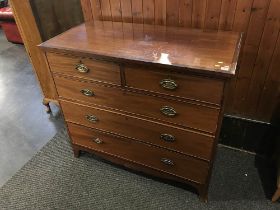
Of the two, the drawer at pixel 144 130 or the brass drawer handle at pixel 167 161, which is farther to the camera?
the brass drawer handle at pixel 167 161

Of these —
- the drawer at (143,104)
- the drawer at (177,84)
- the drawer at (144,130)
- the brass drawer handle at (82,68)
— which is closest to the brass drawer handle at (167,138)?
the drawer at (144,130)

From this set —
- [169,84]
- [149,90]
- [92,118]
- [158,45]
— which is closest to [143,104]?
[149,90]

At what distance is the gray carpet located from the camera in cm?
159

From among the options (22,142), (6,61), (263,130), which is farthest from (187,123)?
(6,61)

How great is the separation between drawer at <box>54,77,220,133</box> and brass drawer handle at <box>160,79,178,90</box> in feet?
0.27

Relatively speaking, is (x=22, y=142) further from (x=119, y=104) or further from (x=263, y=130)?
(x=263, y=130)

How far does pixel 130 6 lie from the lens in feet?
5.33

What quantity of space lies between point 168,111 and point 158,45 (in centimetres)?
35

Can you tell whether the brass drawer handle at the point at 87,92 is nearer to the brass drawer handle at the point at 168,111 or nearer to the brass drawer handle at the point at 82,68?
the brass drawer handle at the point at 82,68

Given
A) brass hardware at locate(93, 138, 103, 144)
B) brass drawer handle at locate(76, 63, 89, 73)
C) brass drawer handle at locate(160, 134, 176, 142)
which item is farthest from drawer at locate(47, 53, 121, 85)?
brass hardware at locate(93, 138, 103, 144)

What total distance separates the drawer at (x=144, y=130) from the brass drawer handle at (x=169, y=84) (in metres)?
0.26

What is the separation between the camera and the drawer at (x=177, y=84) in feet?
3.59

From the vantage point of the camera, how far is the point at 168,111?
1.28 m

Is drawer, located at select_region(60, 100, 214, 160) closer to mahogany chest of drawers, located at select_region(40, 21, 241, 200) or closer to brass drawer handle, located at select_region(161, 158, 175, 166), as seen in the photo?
mahogany chest of drawers, located at select_region(40, 21, 241, 200)
